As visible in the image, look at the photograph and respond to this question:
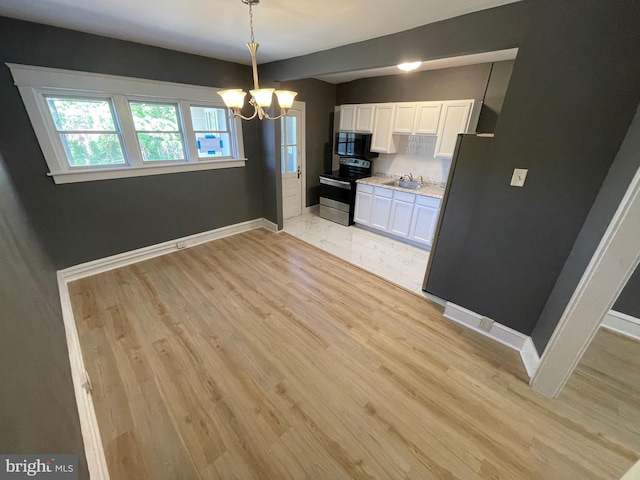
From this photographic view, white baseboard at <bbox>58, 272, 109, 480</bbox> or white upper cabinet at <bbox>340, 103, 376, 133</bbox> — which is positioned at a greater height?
white upper cabinet at <bbox>340, 103, 376, 133</bbox>

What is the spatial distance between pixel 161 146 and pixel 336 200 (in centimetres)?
279

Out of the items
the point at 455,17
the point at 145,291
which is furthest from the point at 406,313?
the point at 145,291

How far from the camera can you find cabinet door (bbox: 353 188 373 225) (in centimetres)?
414

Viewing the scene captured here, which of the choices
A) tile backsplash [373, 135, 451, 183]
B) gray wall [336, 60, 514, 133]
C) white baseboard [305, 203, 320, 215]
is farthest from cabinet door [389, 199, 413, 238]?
white baseboard [305, 203, 320, 215]

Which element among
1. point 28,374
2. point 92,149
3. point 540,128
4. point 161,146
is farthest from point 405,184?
point 28,374

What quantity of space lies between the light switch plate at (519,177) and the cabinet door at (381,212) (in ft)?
6.93

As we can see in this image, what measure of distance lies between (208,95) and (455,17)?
2850 mm

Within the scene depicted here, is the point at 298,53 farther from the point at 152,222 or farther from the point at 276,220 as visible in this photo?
the point at 152,222

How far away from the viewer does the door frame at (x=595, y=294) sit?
4.13 feet

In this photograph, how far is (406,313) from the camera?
2.44 meters

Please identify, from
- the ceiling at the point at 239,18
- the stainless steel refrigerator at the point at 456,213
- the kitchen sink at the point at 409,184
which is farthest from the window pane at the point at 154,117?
the kitchen sink at the point at 409,184

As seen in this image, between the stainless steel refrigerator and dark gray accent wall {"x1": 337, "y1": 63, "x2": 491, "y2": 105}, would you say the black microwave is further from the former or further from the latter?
the stainless steel refrigerator

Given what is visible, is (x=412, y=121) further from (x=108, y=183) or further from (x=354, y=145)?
(x=108, y=183)

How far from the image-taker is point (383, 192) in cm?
391
